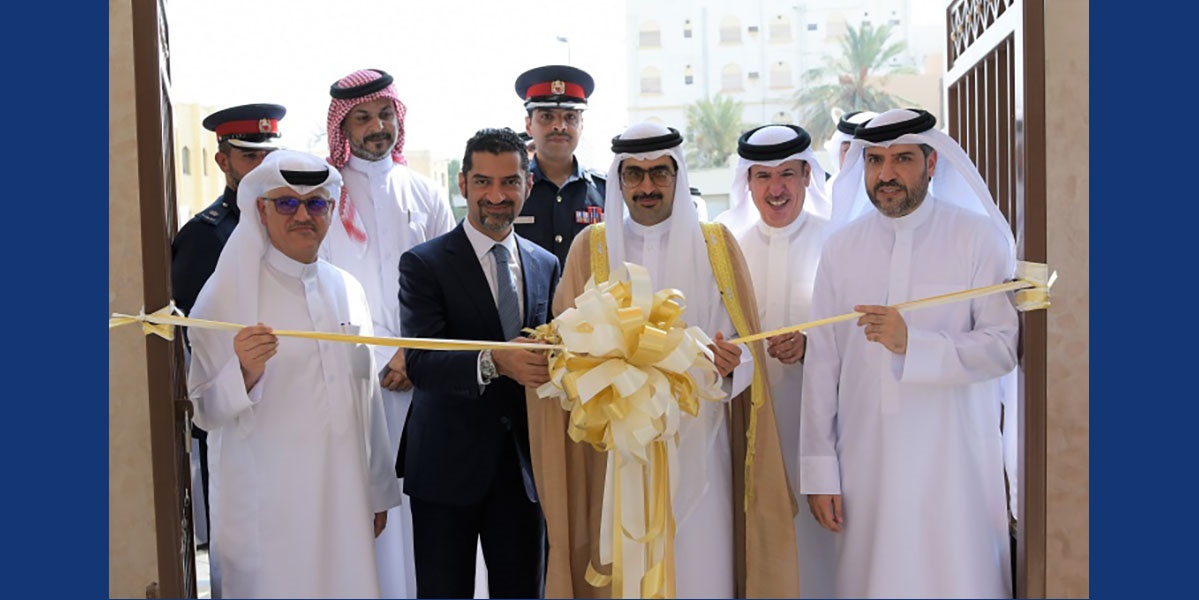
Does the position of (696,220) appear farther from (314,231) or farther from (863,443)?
(314,231)

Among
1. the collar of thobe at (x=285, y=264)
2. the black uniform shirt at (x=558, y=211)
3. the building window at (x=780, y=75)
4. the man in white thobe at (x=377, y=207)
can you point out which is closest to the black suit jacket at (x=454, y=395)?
the collar of thobe at (x=285, y=264)

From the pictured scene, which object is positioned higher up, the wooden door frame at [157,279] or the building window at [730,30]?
the building window at [730,30]

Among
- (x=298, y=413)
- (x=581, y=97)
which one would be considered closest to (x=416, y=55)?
(x=581, y=97)

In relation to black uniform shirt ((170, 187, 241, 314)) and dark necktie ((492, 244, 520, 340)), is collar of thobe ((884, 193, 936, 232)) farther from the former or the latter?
black uniform shirt ((170, 187, 241, 314))

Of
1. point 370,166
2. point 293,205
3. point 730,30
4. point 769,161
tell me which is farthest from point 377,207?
point 730,30

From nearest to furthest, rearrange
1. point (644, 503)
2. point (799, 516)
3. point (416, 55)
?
point (644, 503) < point (799, 516) < point (416, 55)

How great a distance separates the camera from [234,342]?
3506mm

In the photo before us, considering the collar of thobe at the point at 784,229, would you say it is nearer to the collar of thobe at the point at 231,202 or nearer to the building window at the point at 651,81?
the collar of thobe at the point at 231,202

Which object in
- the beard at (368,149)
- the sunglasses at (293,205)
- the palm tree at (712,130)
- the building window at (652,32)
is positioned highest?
the building window at (652,32)

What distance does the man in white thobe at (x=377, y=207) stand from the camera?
14.7 feet

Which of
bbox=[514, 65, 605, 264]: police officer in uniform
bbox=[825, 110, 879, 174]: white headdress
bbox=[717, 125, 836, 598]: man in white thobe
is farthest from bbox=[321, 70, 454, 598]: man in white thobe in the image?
bbox=[825, 110, 879, 174]: white headdress

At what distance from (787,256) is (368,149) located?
5.77ft

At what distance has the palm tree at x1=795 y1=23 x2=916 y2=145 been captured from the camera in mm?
33344

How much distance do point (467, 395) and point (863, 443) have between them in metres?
1.33
